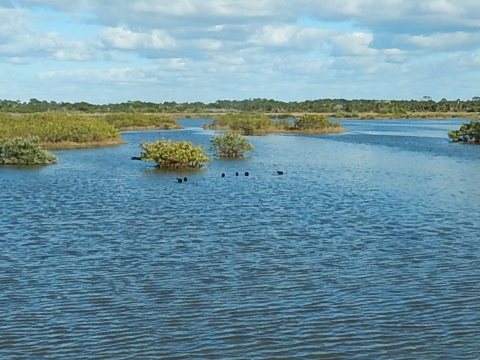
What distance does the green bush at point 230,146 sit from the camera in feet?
182

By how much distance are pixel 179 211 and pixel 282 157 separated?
98.5 ft

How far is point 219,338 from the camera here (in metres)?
12.5

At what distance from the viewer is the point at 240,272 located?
17312 mm

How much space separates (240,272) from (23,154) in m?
36.8

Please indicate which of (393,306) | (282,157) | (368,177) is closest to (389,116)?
(282,157)

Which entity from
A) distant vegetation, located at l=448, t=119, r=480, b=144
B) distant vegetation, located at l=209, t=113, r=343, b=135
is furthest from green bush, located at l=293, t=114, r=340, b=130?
distant vegetation, located at l=448, t=119, r=480, b=144

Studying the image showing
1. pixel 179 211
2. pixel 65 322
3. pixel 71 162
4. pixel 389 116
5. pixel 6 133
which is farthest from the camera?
pixel 389 116

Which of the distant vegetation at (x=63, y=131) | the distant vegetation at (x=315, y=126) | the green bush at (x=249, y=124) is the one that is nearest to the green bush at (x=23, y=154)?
the distant vegetation at (x=63, y=131)

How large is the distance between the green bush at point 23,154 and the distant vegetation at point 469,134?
149 ft

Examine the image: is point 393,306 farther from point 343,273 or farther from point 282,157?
point 282,157

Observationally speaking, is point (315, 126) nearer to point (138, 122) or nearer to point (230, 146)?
point (138, 122)

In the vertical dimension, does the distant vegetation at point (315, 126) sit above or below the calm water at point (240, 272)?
above

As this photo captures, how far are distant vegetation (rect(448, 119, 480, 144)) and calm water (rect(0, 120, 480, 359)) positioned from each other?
40.9 metres

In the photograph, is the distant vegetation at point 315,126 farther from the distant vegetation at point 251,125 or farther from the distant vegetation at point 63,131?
the distant vegetation at point 63,131
